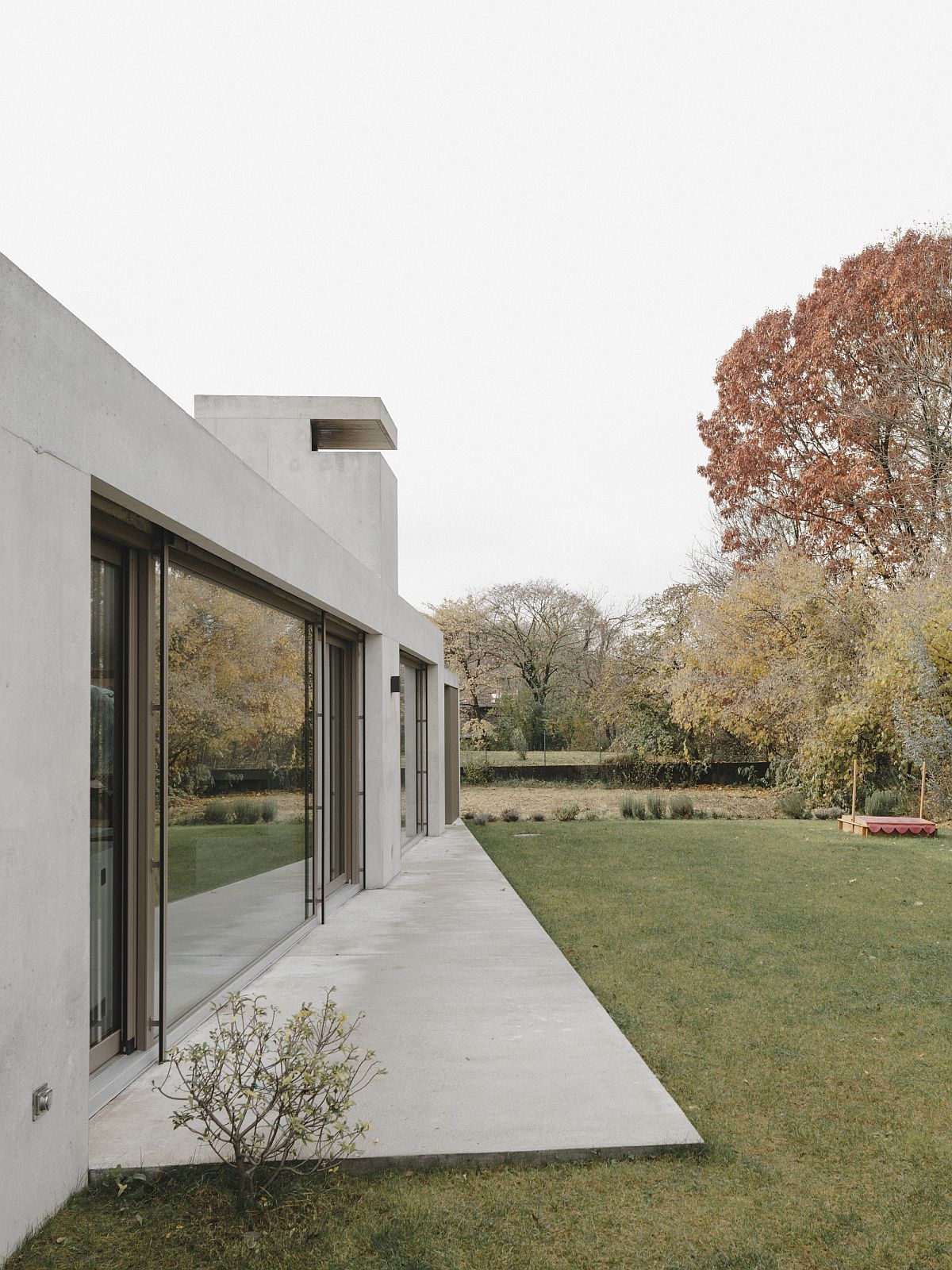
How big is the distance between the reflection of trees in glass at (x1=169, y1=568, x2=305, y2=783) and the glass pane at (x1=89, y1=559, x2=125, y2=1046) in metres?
0.44

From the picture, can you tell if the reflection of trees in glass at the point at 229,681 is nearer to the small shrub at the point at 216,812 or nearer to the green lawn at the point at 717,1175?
the small shrub at the point at 216,812

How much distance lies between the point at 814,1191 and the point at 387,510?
26.9 feet

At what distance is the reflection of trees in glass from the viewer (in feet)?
15.5

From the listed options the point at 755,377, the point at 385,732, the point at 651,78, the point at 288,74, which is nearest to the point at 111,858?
the point at 385,732

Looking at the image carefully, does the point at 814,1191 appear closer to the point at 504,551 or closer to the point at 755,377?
the point at 755,377

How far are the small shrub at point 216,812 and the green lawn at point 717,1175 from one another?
61.6 inches

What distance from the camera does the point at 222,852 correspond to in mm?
5441

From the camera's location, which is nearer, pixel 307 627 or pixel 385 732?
pixel 307 627

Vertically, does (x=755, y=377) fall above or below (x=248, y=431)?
above

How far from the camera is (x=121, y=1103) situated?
3.87 metres

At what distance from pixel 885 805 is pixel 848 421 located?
8628 mm

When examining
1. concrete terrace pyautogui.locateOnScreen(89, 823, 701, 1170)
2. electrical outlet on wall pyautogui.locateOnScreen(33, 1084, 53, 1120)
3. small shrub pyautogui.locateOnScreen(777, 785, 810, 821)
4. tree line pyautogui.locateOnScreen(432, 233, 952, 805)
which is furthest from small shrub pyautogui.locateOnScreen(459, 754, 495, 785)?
electrical outlet on wall pyautogui.locateOnScreen(33, 1084, 53, 1120)

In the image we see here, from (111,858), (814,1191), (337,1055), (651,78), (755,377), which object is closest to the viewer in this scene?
(814,1191)

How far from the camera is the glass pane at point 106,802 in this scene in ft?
12.9
